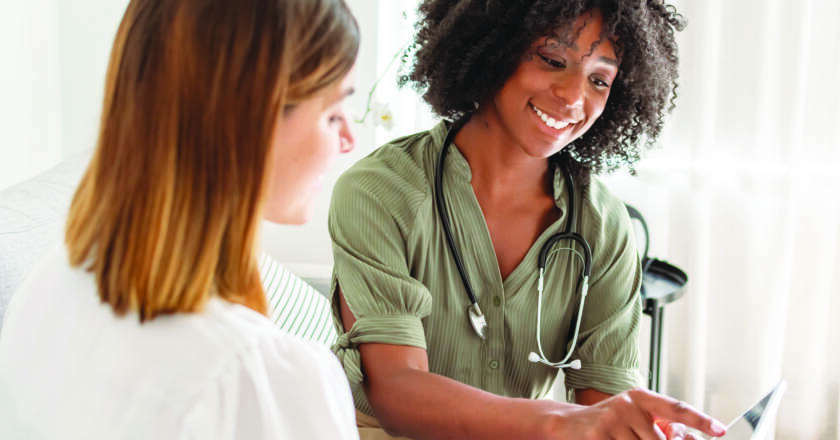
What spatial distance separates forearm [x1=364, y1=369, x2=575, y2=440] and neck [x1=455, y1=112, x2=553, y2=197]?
1.33ft

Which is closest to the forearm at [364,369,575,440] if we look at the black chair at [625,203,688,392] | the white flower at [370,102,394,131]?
the black chair at [625,203,688,392]

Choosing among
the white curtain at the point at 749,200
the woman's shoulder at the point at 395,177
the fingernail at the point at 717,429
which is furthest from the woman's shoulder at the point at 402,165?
the white curtain at the point at 749,200

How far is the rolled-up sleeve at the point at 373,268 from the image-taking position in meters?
1.25

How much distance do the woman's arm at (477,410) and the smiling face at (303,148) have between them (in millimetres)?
445

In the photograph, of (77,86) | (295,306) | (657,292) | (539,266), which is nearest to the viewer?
(539,266)

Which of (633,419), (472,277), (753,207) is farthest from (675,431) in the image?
(753,207)

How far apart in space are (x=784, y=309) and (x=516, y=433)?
59.9 inches

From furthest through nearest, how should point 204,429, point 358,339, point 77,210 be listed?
point 358,339 < point 77,210 < point 204,429

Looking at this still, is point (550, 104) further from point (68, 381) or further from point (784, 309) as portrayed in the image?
point (784, 309)

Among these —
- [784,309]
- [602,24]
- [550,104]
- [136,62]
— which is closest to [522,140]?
[550,104]

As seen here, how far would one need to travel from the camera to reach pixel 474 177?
143 cm

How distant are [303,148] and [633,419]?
58 centimetres

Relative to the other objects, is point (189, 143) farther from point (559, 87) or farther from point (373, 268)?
point (559, 87)

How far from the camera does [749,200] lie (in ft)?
7.57
